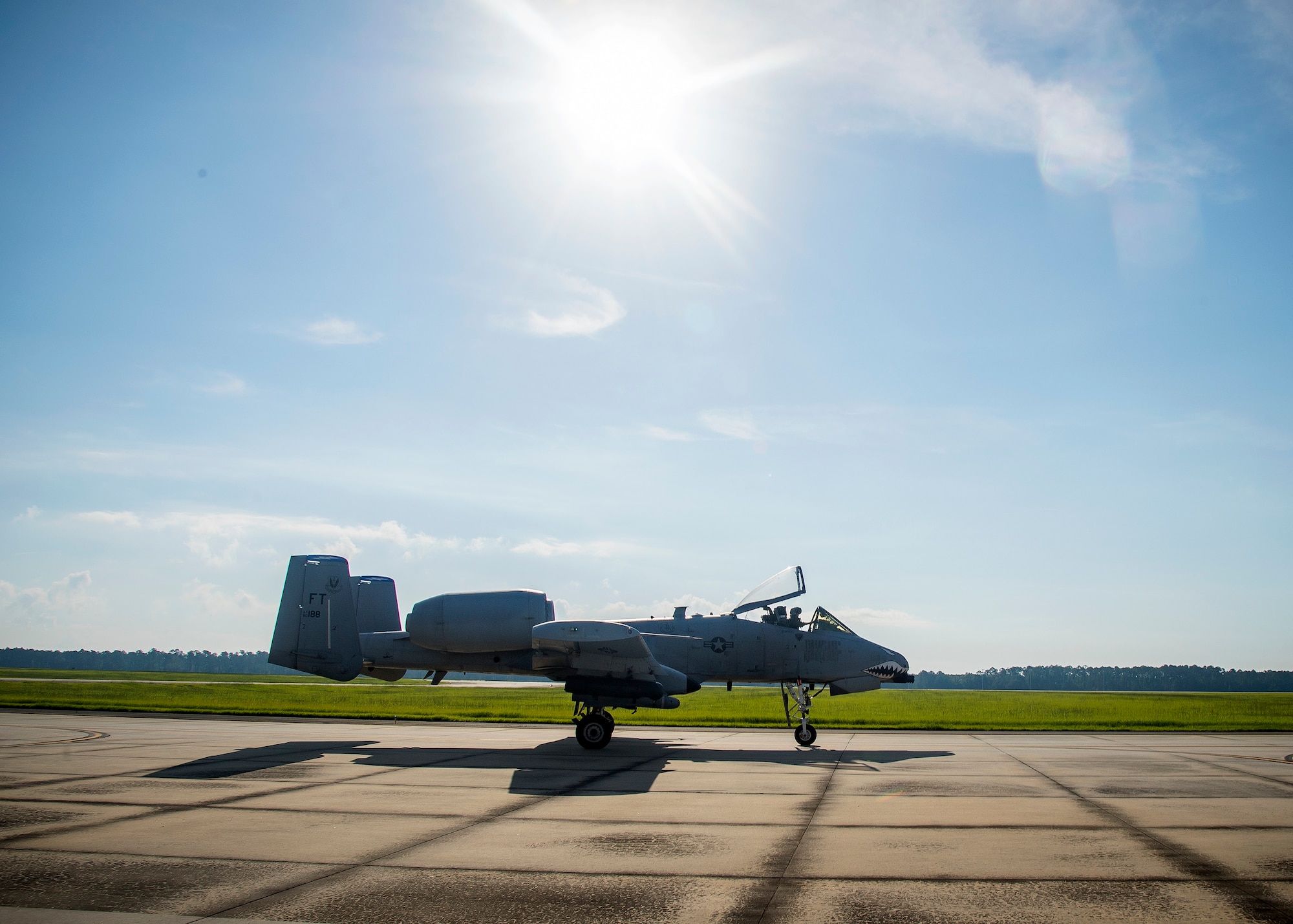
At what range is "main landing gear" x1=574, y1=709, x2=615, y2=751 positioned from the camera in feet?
56.4

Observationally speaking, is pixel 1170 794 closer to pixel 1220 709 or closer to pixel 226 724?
pixel 226 724

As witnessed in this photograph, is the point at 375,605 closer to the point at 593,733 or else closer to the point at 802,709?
the point at 593,733

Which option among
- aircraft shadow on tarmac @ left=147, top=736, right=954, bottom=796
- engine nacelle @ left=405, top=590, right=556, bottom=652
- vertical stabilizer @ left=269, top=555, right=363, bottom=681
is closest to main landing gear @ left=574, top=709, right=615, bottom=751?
aircraft shadow on tarmac @ left=147, top=736, right=954, bottom=796

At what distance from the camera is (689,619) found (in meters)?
20.8

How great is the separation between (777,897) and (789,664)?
14251 mm

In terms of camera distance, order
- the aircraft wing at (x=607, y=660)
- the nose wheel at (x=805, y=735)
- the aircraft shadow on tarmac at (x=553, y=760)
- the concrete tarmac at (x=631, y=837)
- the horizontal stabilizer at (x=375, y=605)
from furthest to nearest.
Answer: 1. the horizontal stabilizer at (x=375, y=605)
2. the nose wheel at (x=805, y=735)
3. the aircraft wing at (x=607, y=660)
4. the aircraft shadow on tarmac at (x=553, y=760)
5. the concrete tarmac at (x=631, y=837)

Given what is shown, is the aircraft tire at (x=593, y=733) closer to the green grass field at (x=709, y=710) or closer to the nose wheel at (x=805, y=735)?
the nose wheel at (x=805, y=735)

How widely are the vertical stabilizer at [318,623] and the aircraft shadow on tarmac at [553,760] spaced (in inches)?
150

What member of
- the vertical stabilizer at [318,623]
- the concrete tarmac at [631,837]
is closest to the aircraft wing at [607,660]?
the concrete tarmac at [631,837]

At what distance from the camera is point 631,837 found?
843 cm

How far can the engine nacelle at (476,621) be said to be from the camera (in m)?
18.1

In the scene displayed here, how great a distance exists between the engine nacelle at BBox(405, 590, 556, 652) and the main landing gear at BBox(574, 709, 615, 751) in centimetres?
218

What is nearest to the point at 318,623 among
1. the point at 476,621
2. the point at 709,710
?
the point at 476,621

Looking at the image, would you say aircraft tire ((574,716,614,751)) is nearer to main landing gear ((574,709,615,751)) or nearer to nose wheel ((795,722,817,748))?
main landing gear ((574,709,615,751))
